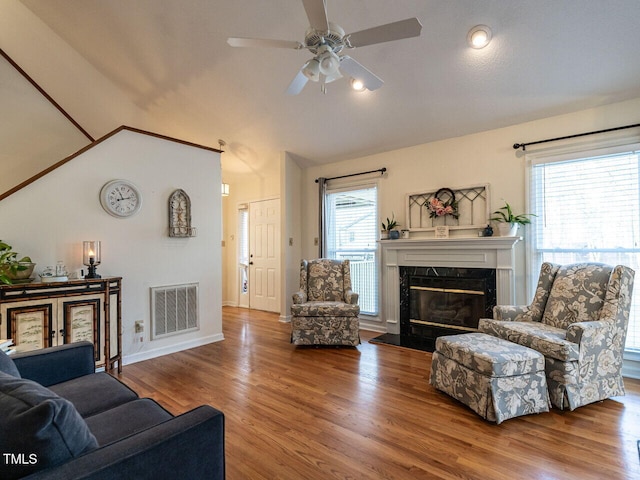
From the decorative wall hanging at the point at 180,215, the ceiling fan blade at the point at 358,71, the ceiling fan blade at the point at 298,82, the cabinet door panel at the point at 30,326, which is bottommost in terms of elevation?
the cabinet door panel at the point at 30,326

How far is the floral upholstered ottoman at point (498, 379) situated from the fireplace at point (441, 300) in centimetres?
140

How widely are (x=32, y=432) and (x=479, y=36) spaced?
3700 millimetres

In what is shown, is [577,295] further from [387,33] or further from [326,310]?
[387,33]

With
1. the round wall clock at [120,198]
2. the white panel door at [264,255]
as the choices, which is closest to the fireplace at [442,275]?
the white panel door at [264,255]

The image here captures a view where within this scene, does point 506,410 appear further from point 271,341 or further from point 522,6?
point 522,6

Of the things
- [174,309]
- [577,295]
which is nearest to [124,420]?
[174,309]

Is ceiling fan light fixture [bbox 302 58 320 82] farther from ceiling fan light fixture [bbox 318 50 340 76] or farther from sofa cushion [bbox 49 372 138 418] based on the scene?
sofa cushion [bbox 49 372 138 418]

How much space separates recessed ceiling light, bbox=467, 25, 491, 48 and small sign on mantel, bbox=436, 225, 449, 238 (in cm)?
198

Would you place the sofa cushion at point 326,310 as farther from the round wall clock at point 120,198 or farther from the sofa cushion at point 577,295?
the round wall clock at point 120,198

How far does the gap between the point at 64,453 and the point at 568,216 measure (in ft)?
13.9

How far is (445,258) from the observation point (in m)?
4.00

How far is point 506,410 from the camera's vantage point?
2172 millimetres

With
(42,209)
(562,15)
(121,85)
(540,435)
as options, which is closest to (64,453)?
(540,435)

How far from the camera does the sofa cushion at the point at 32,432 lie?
814 mm
